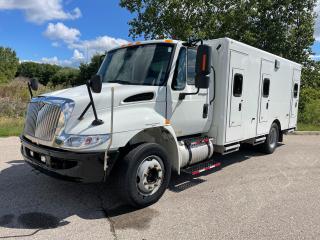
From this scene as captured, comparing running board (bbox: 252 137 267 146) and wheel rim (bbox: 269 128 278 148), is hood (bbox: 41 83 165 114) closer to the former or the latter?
running board (bbox: 252 137 267 146)

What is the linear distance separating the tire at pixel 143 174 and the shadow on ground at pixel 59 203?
0.19m

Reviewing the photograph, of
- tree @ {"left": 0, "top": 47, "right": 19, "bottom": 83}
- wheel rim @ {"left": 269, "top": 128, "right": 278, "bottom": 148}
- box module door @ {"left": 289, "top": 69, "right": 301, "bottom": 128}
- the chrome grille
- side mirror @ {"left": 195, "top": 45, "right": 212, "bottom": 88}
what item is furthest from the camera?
tree @ {"left": 0, "top": 47, "right": 19, "bottom": 83}

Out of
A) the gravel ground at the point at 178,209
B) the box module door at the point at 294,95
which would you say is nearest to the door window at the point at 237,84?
the gravel ground at the point at 178,209

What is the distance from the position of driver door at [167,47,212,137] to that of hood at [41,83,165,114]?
1.10 feet

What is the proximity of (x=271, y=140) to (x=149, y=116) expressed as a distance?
5201 mm

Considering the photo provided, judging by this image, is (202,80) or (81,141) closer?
(81,141)

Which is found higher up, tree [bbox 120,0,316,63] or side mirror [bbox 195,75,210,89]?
tree [bbox 120,0,316,63]

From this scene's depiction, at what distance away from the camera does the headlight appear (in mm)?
4176

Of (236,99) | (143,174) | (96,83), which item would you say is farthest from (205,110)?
(96,83)

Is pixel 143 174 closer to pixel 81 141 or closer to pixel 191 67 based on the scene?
pixel 81 141

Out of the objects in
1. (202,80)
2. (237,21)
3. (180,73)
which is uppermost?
(237,21)

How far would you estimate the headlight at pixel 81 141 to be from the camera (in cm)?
418

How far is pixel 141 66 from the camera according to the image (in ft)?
17.8

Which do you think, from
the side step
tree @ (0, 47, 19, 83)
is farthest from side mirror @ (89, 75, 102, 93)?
tree @ (0, 47, 19, 83)
